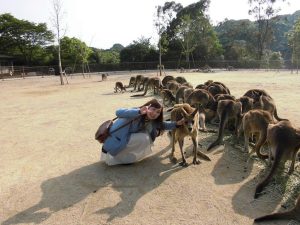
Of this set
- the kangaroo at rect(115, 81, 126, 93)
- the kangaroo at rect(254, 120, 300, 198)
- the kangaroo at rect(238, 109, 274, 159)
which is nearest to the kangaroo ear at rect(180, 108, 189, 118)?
the kangaroo at rect(238, 109, 274, 159)

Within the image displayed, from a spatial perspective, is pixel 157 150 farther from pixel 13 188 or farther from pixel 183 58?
pixel 183 58

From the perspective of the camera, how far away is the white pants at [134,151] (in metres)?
6.24

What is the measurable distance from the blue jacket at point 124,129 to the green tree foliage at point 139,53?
52361 millimetres

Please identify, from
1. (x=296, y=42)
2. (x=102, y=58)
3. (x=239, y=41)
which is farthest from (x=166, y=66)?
(x=239, y=41)

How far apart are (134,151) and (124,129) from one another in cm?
41

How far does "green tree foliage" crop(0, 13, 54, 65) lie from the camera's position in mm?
55438

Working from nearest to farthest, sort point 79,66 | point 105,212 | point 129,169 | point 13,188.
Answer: point 105,212
point 13,188
point 129,169
point 79,66

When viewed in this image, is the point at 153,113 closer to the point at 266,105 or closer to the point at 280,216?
the point at 280,216

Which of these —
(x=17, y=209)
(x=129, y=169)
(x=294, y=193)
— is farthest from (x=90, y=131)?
(x=294, y=193)

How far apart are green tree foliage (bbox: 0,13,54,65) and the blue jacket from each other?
52.3m

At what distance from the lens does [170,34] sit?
62.0 m

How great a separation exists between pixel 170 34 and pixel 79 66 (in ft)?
55.3

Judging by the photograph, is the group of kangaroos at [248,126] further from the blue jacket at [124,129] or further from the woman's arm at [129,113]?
the woman's arm at [129,113]

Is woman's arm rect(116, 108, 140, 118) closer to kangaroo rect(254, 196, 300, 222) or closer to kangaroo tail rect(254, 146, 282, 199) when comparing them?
kangaroo tail rect(254, 146, 282, 199)
